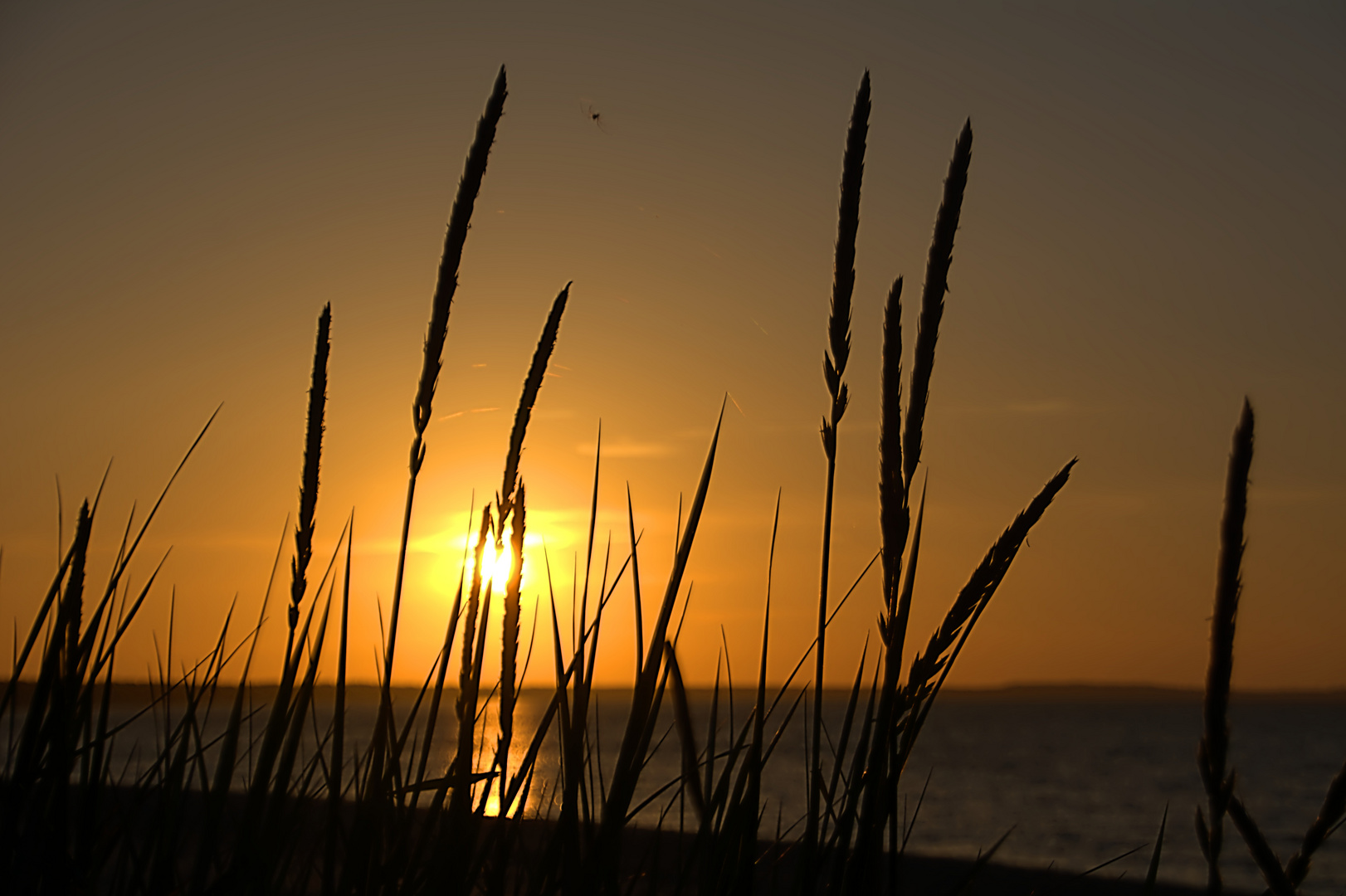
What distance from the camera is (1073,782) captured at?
33.3 meters

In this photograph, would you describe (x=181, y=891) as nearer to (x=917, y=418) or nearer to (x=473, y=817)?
(x=473, y=817)

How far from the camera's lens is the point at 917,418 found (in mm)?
694

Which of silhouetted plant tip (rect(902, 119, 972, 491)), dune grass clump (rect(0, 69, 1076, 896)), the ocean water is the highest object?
silhouetted plant tip (rect(902, 119, 972, 491))

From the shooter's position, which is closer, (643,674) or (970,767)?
(643,674)

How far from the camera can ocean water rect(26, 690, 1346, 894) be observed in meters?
18.7

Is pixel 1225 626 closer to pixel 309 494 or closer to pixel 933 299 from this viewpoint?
pixel 933 299

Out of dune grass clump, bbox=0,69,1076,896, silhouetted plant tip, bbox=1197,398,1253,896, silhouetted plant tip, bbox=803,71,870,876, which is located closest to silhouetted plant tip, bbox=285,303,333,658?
dune grass clump, bbox=0,69,1076,896

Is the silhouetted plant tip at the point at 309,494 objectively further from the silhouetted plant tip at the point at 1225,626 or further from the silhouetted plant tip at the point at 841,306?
the silhouetted plant tip at the point at 1225,626

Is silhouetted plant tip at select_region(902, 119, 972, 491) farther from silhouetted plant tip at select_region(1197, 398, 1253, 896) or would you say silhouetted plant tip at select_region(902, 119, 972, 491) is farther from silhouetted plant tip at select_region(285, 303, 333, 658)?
silhouetted plant tip at select_region(285, 303, 333, 658)

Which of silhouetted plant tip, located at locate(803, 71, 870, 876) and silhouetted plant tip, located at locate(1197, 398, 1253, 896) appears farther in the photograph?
silhouetted plant tip, located at locate(803, 71, 870, 876)

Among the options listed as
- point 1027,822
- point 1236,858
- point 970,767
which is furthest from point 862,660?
point 970,767

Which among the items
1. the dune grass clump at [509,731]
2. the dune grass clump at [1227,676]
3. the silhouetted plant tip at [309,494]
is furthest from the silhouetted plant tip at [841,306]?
the silhouetted plant tip at [309,494]

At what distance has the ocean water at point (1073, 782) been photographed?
18656 millimetres

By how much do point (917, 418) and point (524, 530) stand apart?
0.45m
